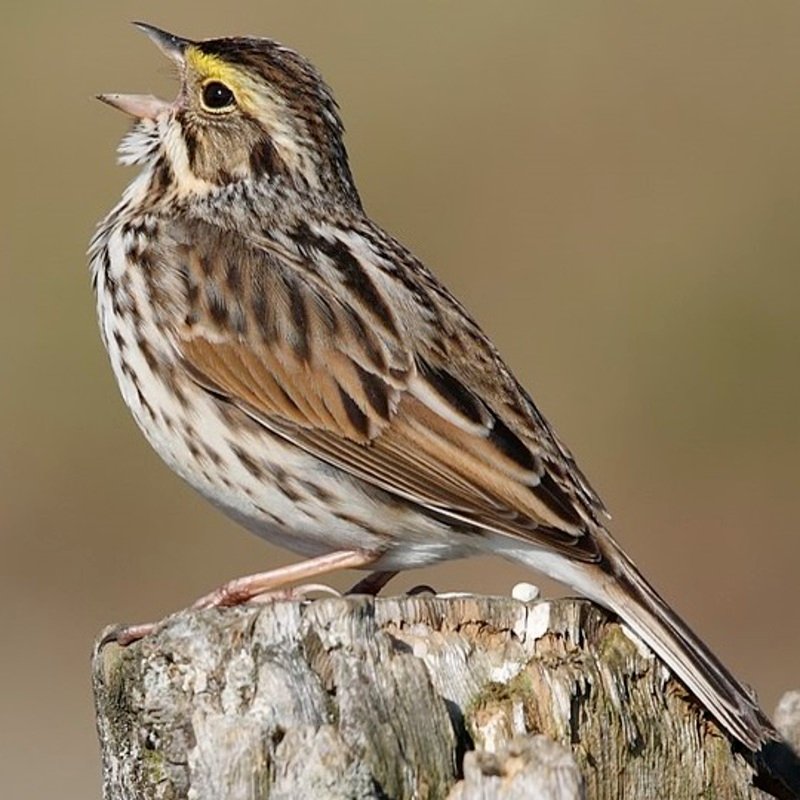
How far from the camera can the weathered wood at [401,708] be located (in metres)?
5.72

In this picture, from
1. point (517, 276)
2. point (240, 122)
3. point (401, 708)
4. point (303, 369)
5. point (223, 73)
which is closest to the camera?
point (401, 708)

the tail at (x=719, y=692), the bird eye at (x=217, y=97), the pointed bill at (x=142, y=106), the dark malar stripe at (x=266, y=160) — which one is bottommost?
the tail at (x=719, y=692)

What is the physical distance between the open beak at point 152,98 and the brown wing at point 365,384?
2.40 feet

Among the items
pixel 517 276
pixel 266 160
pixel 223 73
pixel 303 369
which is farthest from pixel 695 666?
pixel 517 276

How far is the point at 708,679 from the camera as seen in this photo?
686cm

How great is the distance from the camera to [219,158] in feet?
30.0

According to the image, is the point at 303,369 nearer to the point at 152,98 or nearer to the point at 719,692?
the point at 152,98

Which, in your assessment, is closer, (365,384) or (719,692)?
(719,692)

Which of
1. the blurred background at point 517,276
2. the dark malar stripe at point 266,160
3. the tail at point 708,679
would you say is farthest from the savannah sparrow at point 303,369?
the blurred background at point 517,276

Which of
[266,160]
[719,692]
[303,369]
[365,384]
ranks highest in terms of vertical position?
[266,160]

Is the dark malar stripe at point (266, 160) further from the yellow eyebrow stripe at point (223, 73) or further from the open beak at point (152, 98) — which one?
the open beak at point (152, 98)

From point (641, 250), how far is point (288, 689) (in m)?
11.7

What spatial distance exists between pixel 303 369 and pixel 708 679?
206 centimetres

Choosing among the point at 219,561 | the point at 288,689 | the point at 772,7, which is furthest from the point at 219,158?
the point at 772,7
